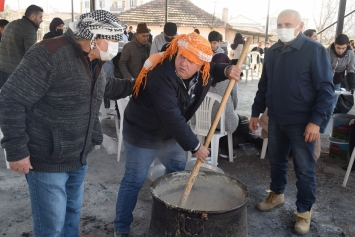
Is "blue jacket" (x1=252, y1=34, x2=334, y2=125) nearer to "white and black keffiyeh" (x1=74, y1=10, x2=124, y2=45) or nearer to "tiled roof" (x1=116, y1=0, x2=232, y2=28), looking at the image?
"white and black keffiyeh" (x1=74, y1=10, x2=124, y2=45)

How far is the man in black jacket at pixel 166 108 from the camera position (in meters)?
2.12

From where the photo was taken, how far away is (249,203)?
11.8ft

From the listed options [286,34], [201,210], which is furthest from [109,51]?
[286,34]

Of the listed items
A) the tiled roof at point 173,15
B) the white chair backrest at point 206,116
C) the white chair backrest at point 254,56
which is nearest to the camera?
the white chair backrest at point 206,116

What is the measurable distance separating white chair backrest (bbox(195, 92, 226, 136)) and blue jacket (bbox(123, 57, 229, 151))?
1.64 metres

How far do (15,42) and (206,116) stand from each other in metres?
3.02

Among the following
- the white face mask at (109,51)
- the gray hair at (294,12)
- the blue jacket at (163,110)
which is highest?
the gray hair at (294,12)

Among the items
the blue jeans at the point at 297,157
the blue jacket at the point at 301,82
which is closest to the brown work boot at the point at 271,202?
the blue jeans at the point at 297,157

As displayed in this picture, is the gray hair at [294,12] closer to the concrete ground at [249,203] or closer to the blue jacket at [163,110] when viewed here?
the blue jacket at [163,110]

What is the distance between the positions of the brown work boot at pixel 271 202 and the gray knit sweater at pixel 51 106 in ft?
6.82

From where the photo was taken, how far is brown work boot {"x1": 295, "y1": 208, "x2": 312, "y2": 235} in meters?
3.02

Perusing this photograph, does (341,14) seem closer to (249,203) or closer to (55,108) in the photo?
(249,203)

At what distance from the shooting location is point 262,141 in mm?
5293

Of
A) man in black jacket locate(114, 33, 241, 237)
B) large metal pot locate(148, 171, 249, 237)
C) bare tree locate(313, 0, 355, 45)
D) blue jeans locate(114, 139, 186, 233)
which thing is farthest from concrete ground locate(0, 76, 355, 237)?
bare tree locate(313, 0, 355, 45)
